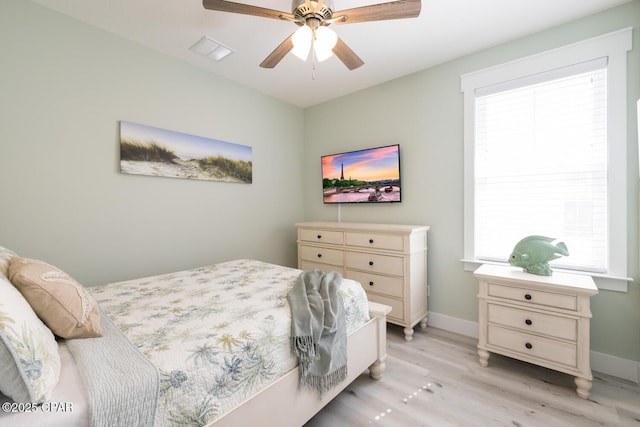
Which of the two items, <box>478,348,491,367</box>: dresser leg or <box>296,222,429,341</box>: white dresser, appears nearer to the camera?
<box>478,348,491,367</box>: dresser leg

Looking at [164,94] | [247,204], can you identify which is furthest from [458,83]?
[164,94]

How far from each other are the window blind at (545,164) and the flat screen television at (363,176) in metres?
0.81

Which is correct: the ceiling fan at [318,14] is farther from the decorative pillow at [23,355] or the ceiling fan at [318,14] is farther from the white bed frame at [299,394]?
the white bed frame at [299,394]

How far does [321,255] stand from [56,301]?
225cm

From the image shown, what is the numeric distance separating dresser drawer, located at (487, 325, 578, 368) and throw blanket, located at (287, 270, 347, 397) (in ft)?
4.12

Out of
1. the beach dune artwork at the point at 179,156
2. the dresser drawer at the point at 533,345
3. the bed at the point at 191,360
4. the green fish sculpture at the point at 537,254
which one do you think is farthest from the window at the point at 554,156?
the beach dune artwork at the point at 179,156

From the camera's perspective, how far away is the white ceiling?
1.94m

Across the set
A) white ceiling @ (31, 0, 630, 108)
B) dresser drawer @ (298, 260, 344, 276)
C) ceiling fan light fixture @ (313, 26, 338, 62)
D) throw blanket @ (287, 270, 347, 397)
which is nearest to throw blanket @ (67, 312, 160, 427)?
throw blanket @ (287, 270, 347, 397)

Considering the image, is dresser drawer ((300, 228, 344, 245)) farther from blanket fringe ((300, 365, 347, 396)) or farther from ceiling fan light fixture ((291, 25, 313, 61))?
ceiling fan light fixture ((291, 25, 313, 61))

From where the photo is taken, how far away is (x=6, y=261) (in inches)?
48.3

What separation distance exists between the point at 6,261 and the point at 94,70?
1688 mm

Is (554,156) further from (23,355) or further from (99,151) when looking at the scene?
(99,151)

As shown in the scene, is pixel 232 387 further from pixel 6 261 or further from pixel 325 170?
pixel 325 170

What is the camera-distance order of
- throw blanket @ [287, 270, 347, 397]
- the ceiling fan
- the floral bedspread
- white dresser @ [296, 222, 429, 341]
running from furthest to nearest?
white dresser @ [296, 222, 429, 341] < the ceiling fan < throw blanket @ [287, 270, 347, 397] < the floral bedspread
